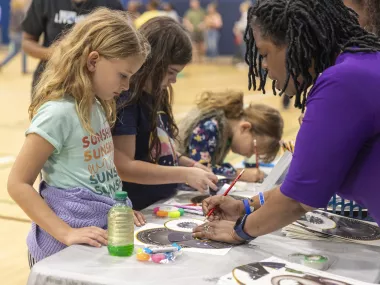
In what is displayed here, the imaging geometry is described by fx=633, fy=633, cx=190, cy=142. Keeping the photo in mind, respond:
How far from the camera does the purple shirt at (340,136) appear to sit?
Result: 1.53 metres

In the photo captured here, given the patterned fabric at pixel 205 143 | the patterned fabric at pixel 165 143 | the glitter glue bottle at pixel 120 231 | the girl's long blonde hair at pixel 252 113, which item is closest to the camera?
the glitter glue bottle at pixel 120 231

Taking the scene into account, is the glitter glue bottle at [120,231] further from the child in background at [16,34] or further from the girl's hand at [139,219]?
the child in background at [16,34]

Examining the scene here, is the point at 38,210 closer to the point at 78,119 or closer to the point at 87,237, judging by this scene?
the point at 87,237

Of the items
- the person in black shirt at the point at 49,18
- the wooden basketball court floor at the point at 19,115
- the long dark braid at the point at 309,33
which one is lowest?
the wooden basketball court floor at the point at 19,115

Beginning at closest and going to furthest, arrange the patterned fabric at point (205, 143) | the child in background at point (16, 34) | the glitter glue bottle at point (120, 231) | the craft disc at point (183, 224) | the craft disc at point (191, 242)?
1. the glitter glue bottle at point (120, 231)
2. the craft disc at point (191, 242)
3. the craft disc at point (183, 224)
4. the patterned fabric at point (205, 143)
5. the child in background at point (16, 34)

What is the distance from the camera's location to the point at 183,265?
1723 millimetres

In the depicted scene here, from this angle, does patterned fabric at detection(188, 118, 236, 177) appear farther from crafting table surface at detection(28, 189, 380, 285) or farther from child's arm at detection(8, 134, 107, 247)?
child's arm at detection(8, 134, 107, 247)

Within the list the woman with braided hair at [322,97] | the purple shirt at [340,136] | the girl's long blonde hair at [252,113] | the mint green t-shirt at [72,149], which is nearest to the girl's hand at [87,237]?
the mint green t-shirt at [72,149]

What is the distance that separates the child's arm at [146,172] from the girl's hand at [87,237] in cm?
50

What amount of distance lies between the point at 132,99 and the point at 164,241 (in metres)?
0.64

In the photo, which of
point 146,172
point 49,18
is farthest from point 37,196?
point 49,18

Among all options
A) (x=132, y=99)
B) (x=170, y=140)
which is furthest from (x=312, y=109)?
(x=170, y=140)

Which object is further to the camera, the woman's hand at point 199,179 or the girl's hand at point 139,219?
the woman's hand at point 199,179

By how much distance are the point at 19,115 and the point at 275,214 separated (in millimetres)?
6144
